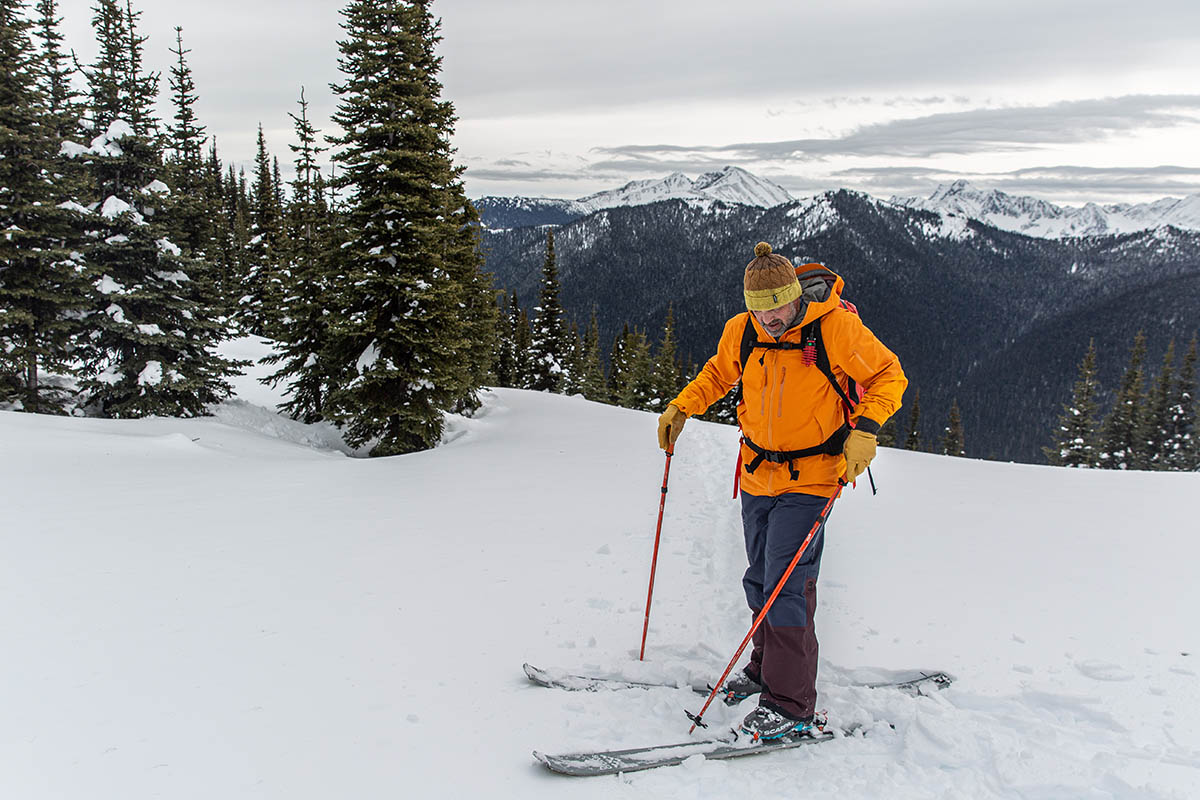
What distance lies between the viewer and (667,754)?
3264mm

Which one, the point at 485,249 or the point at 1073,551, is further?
the point at 485,249

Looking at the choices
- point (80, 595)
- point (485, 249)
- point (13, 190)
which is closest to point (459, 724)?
point (80, 595)

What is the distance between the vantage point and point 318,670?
4020 mm

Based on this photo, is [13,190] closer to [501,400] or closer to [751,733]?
[501,400]

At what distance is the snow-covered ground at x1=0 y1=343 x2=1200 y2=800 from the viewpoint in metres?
3.12

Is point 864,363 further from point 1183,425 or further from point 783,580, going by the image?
point 1183,425

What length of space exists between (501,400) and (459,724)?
73.3 feet

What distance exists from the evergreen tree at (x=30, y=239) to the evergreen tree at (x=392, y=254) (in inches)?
229

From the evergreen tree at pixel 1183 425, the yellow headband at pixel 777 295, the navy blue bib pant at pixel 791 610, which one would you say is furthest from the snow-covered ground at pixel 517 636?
the evergreen tree at pixel 1183 425

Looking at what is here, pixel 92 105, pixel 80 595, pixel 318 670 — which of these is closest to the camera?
pixel 318 670

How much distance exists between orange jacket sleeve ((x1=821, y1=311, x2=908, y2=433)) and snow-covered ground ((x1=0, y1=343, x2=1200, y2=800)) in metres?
1.87

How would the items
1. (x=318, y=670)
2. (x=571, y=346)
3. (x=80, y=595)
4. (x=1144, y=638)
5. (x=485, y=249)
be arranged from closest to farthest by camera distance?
(x=318, y=670) → (x=1144, y=638) → (x=80, y=595) → (x=485, y=249) → (x=571, y=346)

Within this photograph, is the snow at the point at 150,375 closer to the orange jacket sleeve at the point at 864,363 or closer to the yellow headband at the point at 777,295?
the yellow headband at the point at 777,295

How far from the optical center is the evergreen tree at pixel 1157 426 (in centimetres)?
4209
